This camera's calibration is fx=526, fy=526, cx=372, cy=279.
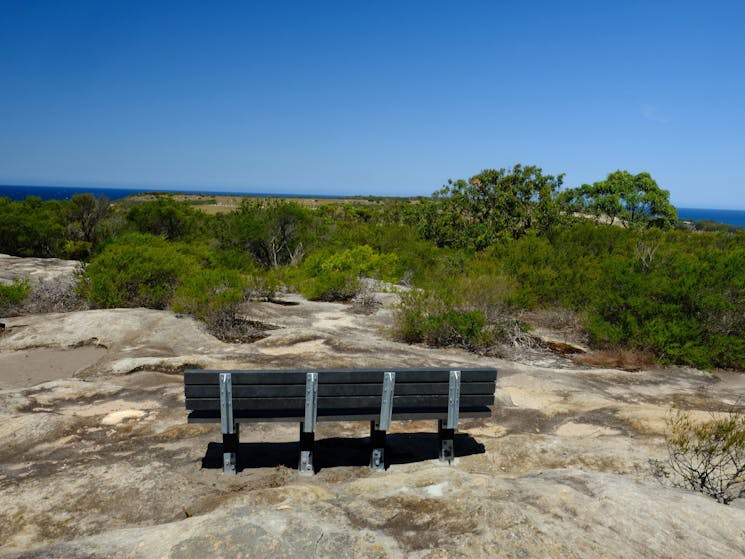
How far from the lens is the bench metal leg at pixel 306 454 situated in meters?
5.00

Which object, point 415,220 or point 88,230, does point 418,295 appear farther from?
point 88,230

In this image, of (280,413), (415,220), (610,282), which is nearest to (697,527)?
(280,413)

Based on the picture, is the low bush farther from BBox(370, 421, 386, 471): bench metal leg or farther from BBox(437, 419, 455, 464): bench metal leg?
BBox(370, 421, 386, 471): bench metal leg

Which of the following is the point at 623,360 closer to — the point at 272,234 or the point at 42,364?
the point at 42,364

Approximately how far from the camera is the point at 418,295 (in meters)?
12.5

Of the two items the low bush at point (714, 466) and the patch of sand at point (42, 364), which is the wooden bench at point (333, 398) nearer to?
the low bush at point (714, 466)

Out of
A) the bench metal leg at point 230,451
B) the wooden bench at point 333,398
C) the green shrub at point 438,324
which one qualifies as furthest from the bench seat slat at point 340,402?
the green shrub at point 438,324

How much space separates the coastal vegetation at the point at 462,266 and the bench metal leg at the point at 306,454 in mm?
6999

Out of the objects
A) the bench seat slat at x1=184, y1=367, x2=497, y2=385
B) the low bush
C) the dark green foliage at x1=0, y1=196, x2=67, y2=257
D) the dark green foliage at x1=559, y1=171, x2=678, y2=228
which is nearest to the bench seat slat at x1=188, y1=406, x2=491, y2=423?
the bench seat slat at x1=184, y1=367, x2=497, y2=385

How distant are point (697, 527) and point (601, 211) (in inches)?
1577

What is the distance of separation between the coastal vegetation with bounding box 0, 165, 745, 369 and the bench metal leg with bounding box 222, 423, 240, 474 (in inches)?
288

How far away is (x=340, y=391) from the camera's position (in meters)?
4.92

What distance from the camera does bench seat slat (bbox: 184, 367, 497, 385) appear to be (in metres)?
4.72

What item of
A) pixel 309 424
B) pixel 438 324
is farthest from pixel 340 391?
pixel 438 324
